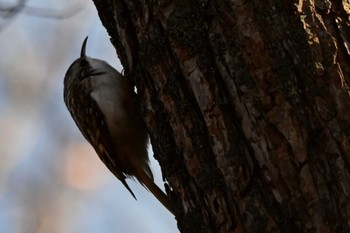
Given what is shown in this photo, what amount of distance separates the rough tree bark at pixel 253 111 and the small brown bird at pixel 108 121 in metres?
1.10

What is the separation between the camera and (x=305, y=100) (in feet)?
4.42

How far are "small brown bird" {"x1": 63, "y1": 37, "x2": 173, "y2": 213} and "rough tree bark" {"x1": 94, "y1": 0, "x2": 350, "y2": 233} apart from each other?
1.10 m

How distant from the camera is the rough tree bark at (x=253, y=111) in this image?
1.30 metres

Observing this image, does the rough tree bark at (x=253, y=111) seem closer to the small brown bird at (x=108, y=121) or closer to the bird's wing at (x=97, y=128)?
the small brown bird at (x=108, y=121)

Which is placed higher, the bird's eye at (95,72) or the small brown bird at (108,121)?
the bird's eye at (95,72)

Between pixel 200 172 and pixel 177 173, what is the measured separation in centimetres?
9

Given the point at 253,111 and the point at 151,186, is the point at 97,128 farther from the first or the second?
the point at 253,111

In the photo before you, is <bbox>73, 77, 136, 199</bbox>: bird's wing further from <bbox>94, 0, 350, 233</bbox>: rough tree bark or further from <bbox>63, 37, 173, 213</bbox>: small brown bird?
<bbox>94, 0, 350, 233</bbox>: rough tree bark

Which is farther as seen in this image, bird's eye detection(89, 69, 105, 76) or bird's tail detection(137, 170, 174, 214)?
bird's eye detection(89, 69, 105, 76)

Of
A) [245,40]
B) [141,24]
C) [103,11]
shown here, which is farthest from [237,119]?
[103,11]

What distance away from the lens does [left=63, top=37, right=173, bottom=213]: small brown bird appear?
2707 millimetres

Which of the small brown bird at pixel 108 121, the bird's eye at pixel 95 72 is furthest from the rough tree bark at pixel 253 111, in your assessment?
the bird's eye at pixel 95 72

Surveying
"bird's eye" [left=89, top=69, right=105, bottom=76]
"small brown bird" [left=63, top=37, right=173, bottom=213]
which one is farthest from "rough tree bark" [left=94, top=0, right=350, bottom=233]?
"bird's eye" [left=89, top=69, right=105, bottom=76]

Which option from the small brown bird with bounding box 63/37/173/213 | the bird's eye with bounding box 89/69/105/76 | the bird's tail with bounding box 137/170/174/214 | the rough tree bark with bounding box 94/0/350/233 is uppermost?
the bird's eye with bounding box 89/69/105/76
